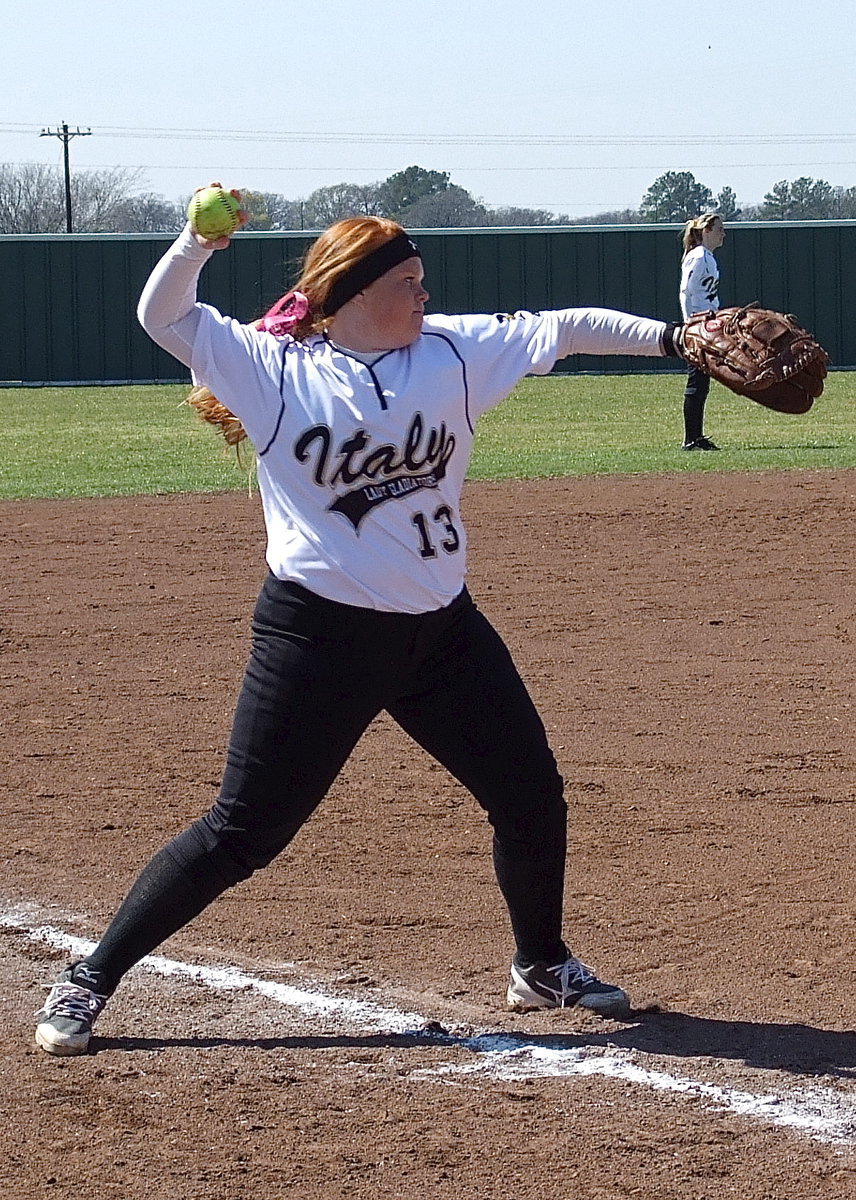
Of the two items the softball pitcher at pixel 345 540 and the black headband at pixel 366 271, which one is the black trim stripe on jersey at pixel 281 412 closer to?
the softball pitcher at pixel 345 540

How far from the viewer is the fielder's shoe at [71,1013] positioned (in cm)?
372

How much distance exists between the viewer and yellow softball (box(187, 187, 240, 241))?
11.5 feet

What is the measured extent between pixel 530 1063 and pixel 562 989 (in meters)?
0.31

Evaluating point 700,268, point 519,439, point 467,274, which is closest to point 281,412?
point 700,268

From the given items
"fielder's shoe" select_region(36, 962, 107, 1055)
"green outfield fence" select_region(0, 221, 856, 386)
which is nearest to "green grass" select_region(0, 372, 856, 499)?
"green outfield fence" select_region(0, 221, 856, 386)

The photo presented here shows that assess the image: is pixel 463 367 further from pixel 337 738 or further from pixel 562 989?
pixel 562 989

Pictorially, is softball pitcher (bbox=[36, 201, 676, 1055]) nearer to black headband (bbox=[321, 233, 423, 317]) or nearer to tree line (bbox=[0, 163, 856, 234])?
black headband (bbox=[321, 233, 423, 317])

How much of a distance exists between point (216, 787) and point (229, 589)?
3.56 m

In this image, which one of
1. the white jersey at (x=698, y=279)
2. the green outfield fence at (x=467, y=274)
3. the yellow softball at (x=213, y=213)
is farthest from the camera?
the green outfield fence at (x=467, y=274)

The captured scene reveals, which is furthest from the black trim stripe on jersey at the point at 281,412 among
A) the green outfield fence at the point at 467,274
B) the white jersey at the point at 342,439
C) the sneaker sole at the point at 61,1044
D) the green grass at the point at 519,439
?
the green outfield fence at the point at 467,274

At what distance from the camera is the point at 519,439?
17.4 metres

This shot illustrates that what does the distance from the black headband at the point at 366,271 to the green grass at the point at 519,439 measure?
9.85 m

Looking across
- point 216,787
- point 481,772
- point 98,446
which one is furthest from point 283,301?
point 98,446

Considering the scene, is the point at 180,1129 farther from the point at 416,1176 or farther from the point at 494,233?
the point at 494,233
